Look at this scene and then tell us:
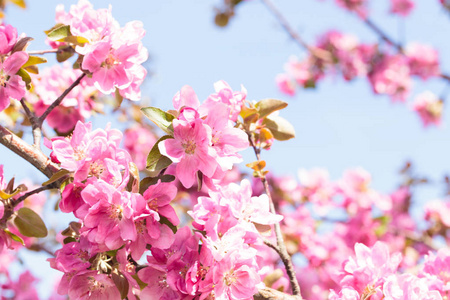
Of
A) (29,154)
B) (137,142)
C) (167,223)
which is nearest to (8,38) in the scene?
(29,154)

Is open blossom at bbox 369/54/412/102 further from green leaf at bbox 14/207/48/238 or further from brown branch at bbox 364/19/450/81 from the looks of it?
green leaf at bbox 14/207/48/238

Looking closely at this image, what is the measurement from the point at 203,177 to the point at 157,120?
217mm

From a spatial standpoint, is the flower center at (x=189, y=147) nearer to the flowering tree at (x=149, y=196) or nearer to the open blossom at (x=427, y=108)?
the flowering tree at (x=149, y=196)

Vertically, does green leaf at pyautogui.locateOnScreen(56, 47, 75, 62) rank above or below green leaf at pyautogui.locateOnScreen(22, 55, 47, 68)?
below

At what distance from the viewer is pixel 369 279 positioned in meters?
1.42

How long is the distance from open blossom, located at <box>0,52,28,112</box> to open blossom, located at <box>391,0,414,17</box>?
744 cm

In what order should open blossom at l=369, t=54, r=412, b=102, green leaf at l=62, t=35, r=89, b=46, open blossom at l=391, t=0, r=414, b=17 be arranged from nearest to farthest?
green leaf at l=62, t=35, r=89, b=46 → open blossom at l=369, t=54, r=412, b=102 → open blossom at l=391, t=0, r=414, b=17

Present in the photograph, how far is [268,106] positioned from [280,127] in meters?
0.11

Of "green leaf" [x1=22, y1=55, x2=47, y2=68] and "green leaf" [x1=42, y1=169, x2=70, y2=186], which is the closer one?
"green leaf" [x1=42, y1=169, x2=70, y2=186]

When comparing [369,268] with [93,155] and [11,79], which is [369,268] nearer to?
[93,155]

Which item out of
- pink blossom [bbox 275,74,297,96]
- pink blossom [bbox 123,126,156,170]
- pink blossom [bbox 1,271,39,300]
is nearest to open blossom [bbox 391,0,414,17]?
pink blossom [bbox 275,74,297,96]

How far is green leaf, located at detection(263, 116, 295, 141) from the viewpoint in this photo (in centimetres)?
172

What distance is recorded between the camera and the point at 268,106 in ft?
5.44

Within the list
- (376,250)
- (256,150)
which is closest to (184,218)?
(256,150)
